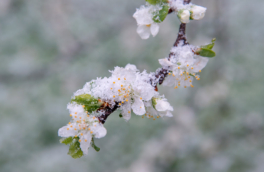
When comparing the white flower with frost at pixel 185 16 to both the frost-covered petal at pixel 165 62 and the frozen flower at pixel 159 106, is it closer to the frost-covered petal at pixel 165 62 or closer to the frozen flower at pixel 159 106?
the frost-covered petal at pixel 165 62

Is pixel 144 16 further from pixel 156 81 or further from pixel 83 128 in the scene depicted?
pixel 83 128

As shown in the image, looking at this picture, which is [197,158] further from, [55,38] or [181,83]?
[55,38]

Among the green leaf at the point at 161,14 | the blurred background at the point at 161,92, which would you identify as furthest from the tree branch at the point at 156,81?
the blurred background at the point at 161,92

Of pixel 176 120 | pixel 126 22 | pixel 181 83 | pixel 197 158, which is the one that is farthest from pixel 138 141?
pixel 181 83

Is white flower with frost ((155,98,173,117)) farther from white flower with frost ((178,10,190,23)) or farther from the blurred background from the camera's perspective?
the blurred background

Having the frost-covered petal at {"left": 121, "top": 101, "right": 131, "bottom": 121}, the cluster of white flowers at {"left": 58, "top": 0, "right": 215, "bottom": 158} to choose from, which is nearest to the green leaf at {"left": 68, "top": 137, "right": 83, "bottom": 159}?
the cluster of white flowers at {"left": 58, "top": 0, "right": 215, "bottom": 158}

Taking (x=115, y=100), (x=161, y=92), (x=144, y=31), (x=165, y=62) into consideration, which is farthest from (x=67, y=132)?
(x=161, y=92)

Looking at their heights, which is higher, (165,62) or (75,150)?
(165,62)
